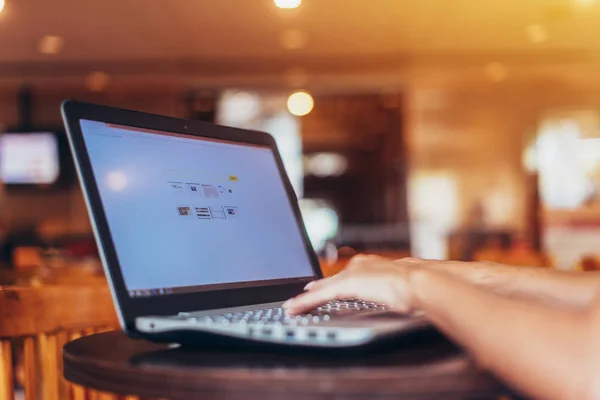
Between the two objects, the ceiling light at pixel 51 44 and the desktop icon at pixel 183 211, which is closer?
the desktop icon at pixel 183 211

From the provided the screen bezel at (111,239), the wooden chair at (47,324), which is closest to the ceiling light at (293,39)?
the wooden chair at (47,324)

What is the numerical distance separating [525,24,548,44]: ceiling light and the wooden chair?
14.4 ft

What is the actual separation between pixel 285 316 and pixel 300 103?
621 cm

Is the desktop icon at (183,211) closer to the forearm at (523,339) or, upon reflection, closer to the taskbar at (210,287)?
the taskbar at (210,287)

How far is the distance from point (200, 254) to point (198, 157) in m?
0.14

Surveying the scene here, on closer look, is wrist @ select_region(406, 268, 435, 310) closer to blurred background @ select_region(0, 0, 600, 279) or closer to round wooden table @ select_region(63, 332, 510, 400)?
round wooden table @ select_region(63, 332, 510, 400)

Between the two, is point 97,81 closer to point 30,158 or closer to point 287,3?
point 30,158

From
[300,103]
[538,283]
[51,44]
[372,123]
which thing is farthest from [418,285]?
[372,123]

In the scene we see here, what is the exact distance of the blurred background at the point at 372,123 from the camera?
5.73 meters

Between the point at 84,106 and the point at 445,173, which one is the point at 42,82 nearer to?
the point at 445,173

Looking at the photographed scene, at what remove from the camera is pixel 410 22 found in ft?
16.0

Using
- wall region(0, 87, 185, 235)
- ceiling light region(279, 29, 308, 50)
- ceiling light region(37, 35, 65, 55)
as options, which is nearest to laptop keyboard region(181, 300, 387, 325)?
ceiling light region(279, 29, 308, 50)

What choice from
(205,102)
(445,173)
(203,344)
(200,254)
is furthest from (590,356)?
(445,173)

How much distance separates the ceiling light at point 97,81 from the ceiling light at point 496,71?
3189 mm
